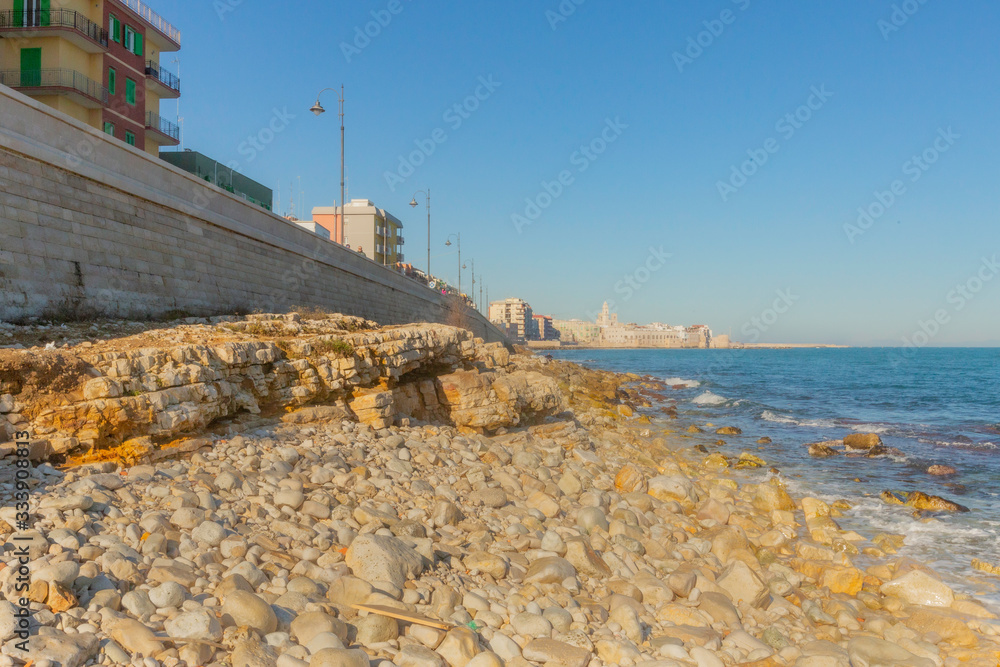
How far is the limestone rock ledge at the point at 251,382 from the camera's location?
5.97 meters

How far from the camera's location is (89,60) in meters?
24.2

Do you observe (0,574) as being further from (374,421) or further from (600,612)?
(374,421)

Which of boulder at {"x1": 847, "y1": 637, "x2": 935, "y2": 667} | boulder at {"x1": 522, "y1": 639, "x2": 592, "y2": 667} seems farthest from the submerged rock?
boulder at {"x1": 522, "y1": 639, "x2": 592, "y2": 667}

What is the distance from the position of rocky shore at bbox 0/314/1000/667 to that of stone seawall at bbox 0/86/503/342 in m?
1.51

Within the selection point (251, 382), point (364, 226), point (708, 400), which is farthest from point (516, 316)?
point (251, 382)

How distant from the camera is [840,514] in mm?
10336

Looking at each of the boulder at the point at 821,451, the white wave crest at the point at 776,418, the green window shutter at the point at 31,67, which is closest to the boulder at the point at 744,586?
the boulder at the point at 821,451

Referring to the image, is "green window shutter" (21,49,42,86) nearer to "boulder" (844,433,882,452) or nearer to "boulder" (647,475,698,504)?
"boulder" (647,475,698,504)

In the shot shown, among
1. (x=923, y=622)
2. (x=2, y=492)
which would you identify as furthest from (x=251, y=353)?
(x=923, y=622)

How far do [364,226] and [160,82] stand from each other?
73.0 feet

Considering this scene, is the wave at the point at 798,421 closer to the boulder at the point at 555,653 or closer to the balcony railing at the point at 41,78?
the boulder at the point at 555,653

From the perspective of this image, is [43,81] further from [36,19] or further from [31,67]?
[36,19]

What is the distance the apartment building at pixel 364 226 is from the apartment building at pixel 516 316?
106 metres

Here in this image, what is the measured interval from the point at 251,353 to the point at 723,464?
36.3ft
